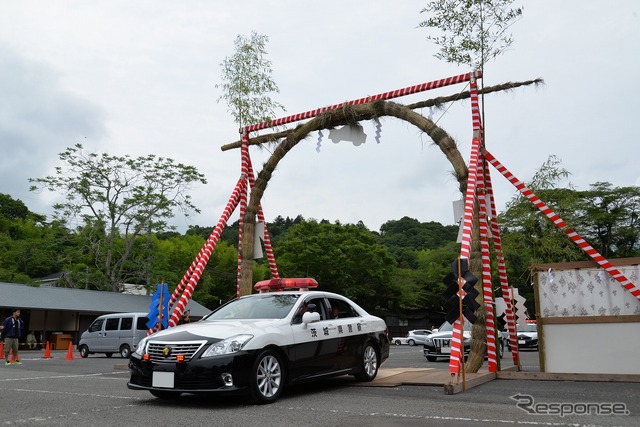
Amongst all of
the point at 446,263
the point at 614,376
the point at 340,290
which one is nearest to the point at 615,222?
the point at 446,263

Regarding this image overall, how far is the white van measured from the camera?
71.3ft

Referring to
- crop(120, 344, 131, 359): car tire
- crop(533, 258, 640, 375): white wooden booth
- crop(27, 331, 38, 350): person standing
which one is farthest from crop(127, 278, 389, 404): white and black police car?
crop(27, 331, 38, 350): person standing

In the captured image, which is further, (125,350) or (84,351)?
(84,351)

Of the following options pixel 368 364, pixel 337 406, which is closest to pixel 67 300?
pixel 368 364

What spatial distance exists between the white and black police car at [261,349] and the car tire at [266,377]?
0.01 meters

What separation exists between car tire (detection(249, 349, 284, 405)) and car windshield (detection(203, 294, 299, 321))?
0.80m

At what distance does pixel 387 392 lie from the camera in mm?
8570

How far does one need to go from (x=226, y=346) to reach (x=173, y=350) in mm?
674

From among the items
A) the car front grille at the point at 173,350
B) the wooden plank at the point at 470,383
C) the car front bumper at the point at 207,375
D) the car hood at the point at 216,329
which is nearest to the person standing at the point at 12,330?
the car hood at the point at 216,329

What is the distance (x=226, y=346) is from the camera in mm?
7070

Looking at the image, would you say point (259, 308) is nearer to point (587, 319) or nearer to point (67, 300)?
point (587, 319)

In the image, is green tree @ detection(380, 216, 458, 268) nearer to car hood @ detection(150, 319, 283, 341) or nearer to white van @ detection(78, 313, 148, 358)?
white van @ detection(78, 313, 148, 358)

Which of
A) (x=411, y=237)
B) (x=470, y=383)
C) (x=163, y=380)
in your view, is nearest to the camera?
(x=163, y=380)

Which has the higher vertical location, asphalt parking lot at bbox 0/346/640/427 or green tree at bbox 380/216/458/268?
green tree at bbox 380/216/458/268
